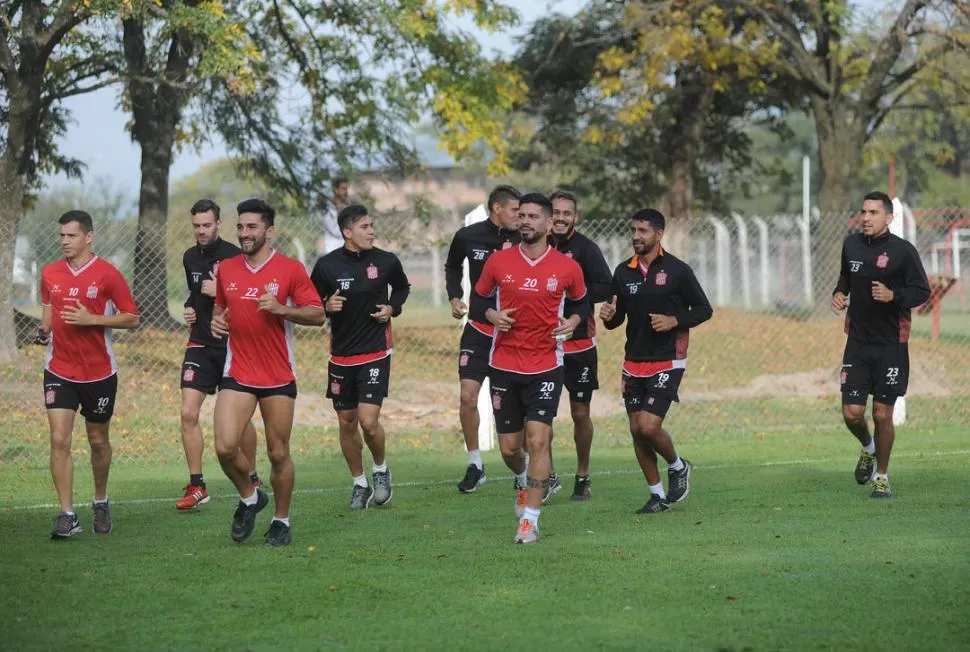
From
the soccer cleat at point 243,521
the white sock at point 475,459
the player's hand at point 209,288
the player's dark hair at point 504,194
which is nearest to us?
the soccer cleat at point 243,521

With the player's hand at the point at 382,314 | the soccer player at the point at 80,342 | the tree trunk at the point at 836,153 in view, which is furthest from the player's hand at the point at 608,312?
the tree trunk at the point at 836,153

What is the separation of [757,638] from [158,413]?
10776mm

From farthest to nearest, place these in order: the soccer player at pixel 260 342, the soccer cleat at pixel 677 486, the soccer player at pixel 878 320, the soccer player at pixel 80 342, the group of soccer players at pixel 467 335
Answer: the soccer player at pixel 878 320, the soccer cleat at pixel 677 486, the soccer player at pixel 80 342, the group of soccer players at pixel 467 335, the soccer player at pixel 260 342

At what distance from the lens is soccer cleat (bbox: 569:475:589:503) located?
10438 mm

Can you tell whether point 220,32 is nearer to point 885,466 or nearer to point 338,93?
point 338,93

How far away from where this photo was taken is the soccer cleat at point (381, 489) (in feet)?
33.4

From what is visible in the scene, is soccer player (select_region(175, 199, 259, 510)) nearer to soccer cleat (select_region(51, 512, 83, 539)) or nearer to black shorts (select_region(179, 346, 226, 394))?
black shorts (select_region(179, 346, 226, 394))

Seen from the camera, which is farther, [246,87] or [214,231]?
[246,87]

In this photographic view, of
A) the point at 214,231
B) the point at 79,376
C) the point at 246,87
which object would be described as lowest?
the point at 79,376

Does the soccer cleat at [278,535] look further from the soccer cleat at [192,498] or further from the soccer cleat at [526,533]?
the soccer cleat at [192,498]

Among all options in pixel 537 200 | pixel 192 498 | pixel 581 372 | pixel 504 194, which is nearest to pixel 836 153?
pixel 504 194

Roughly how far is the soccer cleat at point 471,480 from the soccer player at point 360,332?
3.07 ft

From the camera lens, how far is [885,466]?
33.9ft

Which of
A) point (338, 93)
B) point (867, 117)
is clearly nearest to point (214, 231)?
point (338, 93)
